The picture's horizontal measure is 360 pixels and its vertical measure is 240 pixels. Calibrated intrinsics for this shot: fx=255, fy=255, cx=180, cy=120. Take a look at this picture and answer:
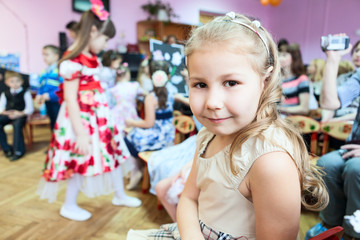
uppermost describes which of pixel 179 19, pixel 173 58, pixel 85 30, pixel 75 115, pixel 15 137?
pixel 179 19

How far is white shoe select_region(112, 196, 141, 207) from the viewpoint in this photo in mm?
1723

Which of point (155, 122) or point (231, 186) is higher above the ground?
point (231, 186)

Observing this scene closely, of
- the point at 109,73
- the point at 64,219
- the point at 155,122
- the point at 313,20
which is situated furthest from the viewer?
the point at 313,20

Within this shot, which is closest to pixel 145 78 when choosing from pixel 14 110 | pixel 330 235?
pixel 14 110

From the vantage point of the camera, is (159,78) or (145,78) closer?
(159,78)

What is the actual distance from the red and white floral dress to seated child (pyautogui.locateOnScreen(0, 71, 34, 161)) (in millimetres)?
1616

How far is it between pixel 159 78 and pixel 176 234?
4.20 ft

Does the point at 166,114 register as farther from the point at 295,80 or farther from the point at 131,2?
the point at 131,2

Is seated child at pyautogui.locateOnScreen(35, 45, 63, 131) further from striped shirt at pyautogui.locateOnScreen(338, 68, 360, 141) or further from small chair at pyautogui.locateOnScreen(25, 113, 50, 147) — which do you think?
striped shirt at pyautogui.locateOnScreen(338, 68, 360, 141)

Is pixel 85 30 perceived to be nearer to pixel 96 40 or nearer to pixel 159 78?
pixel 96 40

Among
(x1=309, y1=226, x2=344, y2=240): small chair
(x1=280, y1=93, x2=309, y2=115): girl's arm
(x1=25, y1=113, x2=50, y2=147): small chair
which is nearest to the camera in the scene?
→ (x1=309, y1=226, x2=344, y2=240): small chair

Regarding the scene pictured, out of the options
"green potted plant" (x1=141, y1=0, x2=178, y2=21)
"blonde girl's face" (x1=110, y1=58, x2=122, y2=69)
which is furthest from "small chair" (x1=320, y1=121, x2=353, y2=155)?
"green potted plant" (x1=141, y1=0, x2=178, y2=21)

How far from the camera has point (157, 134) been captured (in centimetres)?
192

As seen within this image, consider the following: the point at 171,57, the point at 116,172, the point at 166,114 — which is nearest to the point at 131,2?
the point at 171,57
